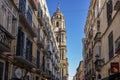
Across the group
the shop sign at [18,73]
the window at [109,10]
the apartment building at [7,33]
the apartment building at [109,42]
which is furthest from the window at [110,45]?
the apartment building at [7,33]

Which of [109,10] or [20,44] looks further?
[109,10]

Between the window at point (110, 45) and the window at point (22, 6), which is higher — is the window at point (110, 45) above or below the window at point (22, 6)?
below

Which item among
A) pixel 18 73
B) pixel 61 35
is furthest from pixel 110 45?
pixel 61 35

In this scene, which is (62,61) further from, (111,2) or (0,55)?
(0,55)

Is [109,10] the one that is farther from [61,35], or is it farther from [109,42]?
[61,35]

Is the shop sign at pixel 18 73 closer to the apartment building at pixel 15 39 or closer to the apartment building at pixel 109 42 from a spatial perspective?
the apartment building at pixel 15 39

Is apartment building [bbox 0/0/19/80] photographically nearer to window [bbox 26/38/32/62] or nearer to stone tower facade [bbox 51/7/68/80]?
window [bbox 26/38/32/62]

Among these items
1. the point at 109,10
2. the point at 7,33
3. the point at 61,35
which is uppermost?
the point at 61,35

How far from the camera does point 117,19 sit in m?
19.2

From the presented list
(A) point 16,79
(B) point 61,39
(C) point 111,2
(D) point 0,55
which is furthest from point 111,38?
(B) point 61,39

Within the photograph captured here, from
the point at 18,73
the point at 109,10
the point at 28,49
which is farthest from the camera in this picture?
the point at 109,10

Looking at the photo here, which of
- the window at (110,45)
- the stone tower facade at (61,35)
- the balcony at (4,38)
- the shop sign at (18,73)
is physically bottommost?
the shop sign at (18,73)

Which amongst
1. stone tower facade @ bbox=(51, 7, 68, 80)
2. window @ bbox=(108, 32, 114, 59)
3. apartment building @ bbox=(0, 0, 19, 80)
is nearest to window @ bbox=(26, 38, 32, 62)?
apartment building @ bbox=(0, 0, 19, 80)

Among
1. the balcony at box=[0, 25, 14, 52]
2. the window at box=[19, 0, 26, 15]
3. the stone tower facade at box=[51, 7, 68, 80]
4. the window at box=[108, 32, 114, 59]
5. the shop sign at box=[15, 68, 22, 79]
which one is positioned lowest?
the shop sign at box=[15, 68, 22, 79]
